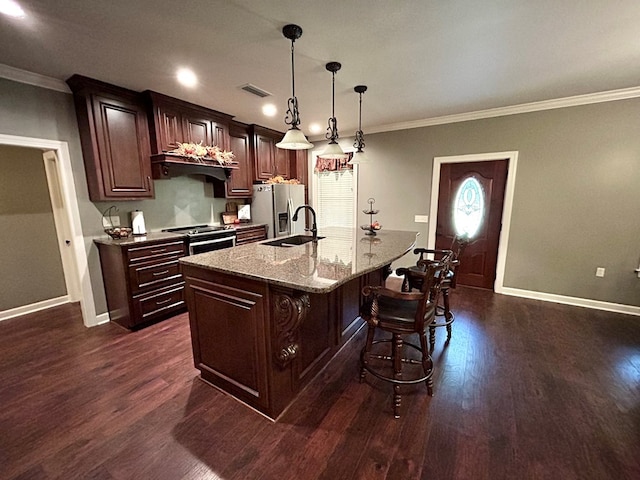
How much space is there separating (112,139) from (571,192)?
5.31 metres

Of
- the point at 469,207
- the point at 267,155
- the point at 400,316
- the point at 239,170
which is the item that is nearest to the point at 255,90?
the point at 239,170

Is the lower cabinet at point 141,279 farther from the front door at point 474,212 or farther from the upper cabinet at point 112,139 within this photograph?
the front door at point 474,212

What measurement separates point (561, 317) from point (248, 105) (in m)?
4.52

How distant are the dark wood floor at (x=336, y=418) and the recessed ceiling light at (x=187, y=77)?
256cm

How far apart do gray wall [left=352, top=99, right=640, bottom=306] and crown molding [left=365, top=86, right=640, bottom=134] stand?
6 centimetres

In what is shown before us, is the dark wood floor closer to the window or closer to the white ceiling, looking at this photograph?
the white ceiling

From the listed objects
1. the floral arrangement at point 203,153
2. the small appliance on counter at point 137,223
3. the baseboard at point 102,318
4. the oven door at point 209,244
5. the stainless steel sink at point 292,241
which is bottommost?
the baseboard at point 102,318

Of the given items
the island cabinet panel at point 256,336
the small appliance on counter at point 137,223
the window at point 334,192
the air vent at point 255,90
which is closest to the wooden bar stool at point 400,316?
the island cabinet panel at point 256,336

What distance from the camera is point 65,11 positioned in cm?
166

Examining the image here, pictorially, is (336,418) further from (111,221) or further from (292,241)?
(111,221)

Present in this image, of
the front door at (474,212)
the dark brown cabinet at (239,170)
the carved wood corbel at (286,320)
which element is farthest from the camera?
the dark brown cabinet at (239,170)

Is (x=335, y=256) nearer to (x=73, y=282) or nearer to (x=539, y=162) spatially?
(x=539, y=162)

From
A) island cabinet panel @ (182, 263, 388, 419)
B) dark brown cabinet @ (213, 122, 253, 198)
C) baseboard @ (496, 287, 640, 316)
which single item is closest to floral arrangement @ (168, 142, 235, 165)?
dark brown cabinet @ (213, 122, 253, 198)

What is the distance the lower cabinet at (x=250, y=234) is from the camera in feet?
13.0
